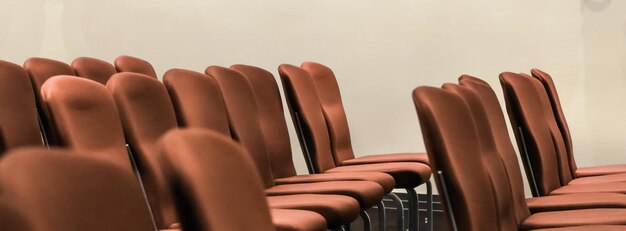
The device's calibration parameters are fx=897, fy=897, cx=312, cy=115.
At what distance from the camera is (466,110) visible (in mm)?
1856

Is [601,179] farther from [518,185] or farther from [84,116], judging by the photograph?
[84,116]

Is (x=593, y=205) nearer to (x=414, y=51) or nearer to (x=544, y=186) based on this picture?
(x=544, y=186)

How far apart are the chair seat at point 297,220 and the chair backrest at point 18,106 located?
773 millimetres

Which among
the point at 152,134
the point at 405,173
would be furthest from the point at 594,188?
the point at 152,134

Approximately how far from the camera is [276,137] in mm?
3115

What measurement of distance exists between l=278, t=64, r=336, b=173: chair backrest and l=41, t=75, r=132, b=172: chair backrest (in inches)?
44.5

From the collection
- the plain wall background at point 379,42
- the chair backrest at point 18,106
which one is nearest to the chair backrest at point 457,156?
the chair backrest at point 18,106

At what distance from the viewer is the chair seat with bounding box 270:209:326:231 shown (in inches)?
80.8

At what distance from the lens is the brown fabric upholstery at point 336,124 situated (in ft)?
11.5

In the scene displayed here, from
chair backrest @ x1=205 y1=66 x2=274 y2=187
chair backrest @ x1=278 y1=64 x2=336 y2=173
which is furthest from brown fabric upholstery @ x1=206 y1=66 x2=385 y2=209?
chair backrest @ x1=278 y1=64 x2=336 y2=173

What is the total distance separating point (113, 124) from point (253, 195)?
1.13 m

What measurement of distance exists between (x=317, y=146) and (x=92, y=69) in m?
0.91

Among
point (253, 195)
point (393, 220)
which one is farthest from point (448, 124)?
point (393, 220)

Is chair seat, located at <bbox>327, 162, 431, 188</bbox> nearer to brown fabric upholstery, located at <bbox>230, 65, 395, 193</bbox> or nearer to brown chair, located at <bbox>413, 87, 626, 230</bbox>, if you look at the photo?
brown fabric upholstery, located at <bbox>230, 65, 395, 193</bbox>
